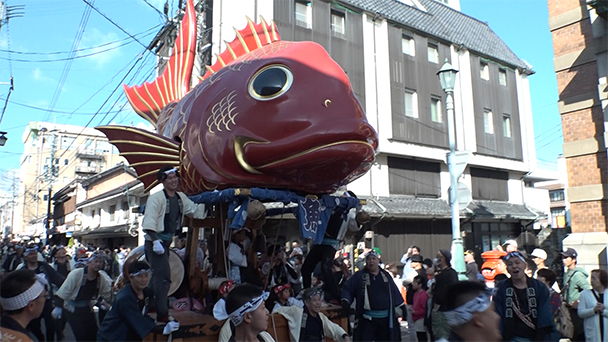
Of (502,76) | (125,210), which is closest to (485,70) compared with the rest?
(502,76)

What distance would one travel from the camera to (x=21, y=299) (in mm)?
2732

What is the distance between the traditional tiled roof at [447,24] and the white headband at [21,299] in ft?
52.7

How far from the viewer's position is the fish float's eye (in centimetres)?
480

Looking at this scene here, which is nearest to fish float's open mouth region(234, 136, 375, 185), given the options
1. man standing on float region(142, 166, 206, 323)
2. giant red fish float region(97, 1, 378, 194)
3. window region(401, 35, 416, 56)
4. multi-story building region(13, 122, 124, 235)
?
giant red fish float region(97, 1, 378, 194)

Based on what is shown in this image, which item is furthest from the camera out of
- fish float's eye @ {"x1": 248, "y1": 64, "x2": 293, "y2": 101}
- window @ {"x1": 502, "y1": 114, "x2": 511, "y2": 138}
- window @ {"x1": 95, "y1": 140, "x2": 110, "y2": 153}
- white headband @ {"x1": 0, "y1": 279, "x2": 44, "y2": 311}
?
window @ {"x1": 95, "y1": 140, "x2": 110, "y2": 153}

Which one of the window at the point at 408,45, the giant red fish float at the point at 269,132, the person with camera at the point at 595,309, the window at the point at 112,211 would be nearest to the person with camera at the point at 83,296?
the giant red fish float at the point at 269,132

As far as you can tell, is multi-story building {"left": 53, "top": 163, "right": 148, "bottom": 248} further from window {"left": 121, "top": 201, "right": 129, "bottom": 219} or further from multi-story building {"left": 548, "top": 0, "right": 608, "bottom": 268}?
multi-story building {"left": 548, "top": 0, "right": 608, "bottom": 268}

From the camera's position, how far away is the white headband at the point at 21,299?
270 cm

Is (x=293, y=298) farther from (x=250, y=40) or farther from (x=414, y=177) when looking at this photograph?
(x=414, y=177)

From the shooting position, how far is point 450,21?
21.3 metres

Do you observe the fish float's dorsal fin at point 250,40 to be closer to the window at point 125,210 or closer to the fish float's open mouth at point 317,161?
Answer: the fish float's open mouth at point 317,161

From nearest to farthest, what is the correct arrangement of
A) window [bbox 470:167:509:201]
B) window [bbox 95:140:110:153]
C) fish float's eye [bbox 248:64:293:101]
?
1. fish float's eye [bbox 248:64:293:101]
2. window [bbox 470:167:509:201]
3. window [bbox 95:140:110:153]

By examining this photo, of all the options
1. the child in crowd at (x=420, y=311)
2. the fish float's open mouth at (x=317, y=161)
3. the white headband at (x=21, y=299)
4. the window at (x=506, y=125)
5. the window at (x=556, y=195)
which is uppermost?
the window at (x=506, y=125)

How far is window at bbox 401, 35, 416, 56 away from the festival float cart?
47.6 ft
